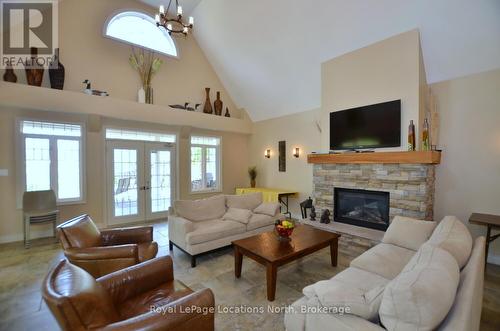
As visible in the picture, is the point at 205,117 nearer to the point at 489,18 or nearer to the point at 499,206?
the point at 489,18

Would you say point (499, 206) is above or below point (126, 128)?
below

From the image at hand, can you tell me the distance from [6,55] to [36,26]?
0.79m

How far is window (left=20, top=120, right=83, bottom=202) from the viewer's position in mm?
4207

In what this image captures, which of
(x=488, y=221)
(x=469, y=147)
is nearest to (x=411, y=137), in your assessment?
(x=469, y=147)

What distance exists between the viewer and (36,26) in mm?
4391

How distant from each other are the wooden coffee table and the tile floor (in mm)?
225

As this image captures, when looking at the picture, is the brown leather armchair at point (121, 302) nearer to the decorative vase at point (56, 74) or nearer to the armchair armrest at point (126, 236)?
the armchair armrest at point (126, 236)

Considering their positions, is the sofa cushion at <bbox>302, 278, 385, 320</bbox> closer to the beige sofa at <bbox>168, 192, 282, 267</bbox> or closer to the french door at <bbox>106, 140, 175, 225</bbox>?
the beige sofa at <bbox>168, 192, 282, 267</bbox>

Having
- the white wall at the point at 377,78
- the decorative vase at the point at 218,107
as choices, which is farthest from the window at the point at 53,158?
the white wall at the point at 377,78

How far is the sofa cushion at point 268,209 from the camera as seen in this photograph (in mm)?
4127

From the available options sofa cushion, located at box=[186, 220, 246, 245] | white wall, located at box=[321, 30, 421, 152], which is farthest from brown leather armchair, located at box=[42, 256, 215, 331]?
white wall, located at box=[321, 30, 421, 152]

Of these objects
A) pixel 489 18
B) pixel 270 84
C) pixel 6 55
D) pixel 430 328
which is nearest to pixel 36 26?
pixel 6 55

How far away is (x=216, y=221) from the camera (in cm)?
378

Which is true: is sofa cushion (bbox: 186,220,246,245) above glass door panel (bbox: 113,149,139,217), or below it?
below
